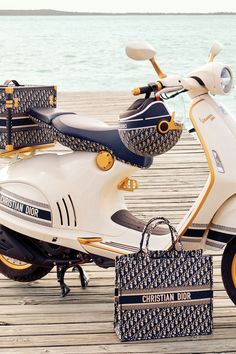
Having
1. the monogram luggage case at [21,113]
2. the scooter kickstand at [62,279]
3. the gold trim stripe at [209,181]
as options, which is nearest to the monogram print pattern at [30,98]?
the monogram luggage case at [21,113]

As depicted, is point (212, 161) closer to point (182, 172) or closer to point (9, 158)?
point (9, 158)

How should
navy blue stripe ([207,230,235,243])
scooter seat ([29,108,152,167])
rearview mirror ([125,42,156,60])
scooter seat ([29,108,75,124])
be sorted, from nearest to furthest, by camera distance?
rearview mirror ([125,42,156,60])
navy blue stripe ([207,230,235,243])
scooter seat ([29,108,152,167])
scooter seat ([29,108,75,124])

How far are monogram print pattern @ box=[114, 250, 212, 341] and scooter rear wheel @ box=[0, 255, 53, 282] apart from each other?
1.87 feet

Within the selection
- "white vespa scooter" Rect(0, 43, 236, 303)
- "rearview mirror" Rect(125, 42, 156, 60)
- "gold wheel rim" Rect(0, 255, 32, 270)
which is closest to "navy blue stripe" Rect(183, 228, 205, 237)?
"white vespa scooter" Rect(0, 43, 236, 303)

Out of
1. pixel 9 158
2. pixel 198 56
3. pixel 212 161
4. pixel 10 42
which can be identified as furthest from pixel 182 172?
pixel 10 42

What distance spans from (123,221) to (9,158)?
0.48 metres

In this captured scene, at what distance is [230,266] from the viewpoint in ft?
11.5

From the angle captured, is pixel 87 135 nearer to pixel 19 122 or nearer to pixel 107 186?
pixel 107 186

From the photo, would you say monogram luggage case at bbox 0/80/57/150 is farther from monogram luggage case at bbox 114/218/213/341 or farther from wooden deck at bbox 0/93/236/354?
monogram luggage case at bbox 114/218/213/341

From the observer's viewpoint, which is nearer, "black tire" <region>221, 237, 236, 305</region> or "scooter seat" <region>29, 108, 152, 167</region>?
"black tire" <region>221, 237, 236, 305</region>

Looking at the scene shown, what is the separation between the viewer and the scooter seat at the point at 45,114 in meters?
3.83

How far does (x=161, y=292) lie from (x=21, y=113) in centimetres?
85

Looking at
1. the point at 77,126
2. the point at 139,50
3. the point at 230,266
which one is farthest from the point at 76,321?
the point at 139,50

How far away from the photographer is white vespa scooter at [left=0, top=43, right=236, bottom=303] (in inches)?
137
